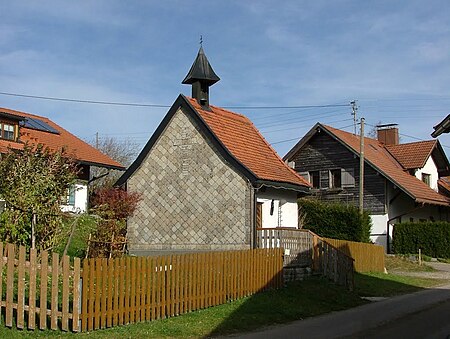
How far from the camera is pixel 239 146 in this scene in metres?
24.5

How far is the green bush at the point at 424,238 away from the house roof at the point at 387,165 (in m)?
1.75

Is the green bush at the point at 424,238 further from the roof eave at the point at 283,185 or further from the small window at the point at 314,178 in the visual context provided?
the roof eave at the point at 283,185

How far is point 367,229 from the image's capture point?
35.5m

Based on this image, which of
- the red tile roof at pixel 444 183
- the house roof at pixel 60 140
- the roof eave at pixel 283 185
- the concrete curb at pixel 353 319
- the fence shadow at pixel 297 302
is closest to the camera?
the concrete curb at pixel 353 319

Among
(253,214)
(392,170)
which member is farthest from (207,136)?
(392,170)

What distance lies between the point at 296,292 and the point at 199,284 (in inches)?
166

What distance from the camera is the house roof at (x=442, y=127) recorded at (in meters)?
14.6

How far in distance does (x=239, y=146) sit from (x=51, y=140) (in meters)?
14.3

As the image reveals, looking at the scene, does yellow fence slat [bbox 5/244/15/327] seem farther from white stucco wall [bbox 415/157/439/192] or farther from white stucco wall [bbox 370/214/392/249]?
white stucco wall [bbox 415/157/439/192]

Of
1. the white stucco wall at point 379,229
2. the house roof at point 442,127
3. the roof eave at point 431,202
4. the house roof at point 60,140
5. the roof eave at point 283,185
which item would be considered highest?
the house roof at point 60,140

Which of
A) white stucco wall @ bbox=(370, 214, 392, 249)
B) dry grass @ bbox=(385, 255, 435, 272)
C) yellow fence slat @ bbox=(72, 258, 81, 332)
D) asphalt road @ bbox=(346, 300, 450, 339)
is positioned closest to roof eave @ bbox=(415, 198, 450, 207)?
white stucco wall @ bbox=(370, 214, 392, 249)

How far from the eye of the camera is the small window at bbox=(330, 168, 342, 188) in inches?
1650

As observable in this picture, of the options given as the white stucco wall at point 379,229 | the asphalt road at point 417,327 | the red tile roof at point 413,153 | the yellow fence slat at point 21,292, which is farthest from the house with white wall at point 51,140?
the red tile roof at point 413,153

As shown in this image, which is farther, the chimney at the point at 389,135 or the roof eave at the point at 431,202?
the chimney at the point at 389,135
